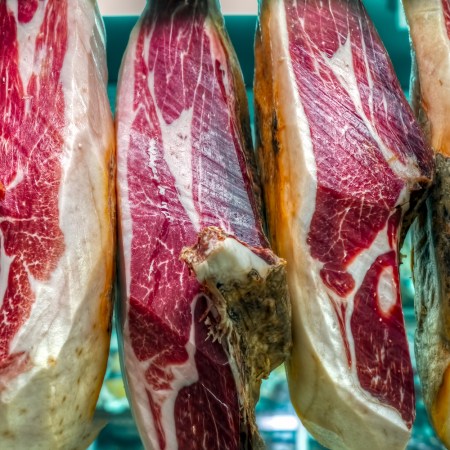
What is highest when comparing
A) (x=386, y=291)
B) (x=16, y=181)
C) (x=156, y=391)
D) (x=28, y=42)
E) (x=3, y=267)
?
(x=28, y=42)

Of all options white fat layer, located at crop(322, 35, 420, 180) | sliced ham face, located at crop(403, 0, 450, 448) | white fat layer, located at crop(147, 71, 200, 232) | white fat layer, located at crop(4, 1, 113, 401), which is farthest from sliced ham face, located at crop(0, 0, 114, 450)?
sliced ham face, located at crop(403, 0, 450, 448)

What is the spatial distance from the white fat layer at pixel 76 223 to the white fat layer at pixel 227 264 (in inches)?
9.3

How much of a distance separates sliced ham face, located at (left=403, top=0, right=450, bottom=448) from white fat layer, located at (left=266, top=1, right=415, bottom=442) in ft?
0.45

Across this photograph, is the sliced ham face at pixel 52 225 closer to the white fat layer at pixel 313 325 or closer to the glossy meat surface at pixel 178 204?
the glossy meat surface at pixel 178 204

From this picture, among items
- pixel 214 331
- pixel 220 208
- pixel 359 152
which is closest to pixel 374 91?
pixel 359 152

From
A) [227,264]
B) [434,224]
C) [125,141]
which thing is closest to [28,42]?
[125,141]

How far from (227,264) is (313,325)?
0.23m

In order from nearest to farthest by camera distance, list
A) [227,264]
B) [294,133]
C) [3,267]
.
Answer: [227,264]
[3,267]
[294,133]

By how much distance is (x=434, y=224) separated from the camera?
1.43 meters

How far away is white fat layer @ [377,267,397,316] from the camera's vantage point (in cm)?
129

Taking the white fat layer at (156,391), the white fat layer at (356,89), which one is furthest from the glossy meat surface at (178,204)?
the white fat layer at (356,89)

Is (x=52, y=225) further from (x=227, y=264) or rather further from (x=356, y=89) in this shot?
(x=356, y=89)

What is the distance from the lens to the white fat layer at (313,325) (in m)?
1.23

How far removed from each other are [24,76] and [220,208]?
1.49ft
